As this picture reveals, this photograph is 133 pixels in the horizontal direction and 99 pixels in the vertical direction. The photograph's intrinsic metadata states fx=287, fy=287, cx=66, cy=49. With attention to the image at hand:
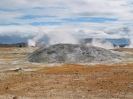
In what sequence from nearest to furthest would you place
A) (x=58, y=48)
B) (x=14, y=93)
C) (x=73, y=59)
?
1. (x=14, y=93)
2. (x=73, y=59)
3. (x=58, y=48)

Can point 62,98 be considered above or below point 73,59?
above

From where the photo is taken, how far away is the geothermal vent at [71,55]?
246ft

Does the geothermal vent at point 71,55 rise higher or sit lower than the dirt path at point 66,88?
lower

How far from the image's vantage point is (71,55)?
76.9 metres

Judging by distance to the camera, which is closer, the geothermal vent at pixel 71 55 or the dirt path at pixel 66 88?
the dirt path at pixel 66 88

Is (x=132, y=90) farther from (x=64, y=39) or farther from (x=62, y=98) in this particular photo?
(x=64, y=39)

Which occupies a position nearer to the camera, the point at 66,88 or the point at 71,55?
the point at 66,88

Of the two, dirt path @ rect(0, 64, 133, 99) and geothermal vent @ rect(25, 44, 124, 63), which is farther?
geothermal vent @ rect(25, 44, 124, 63)

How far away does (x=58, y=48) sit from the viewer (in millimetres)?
80375

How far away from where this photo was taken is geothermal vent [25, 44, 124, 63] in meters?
75.1

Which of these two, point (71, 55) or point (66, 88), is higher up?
point (66, 88)

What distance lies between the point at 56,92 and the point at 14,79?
12.5 meters

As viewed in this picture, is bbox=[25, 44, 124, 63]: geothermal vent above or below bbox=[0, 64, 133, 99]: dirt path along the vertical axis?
below

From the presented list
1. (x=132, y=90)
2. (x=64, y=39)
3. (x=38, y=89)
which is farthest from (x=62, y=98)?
(x=64, y=39)
